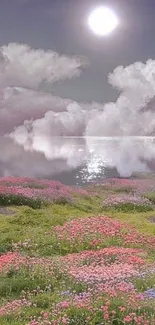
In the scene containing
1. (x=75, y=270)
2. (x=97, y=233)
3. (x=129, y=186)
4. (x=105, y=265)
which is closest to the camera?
(x=75, y=270)

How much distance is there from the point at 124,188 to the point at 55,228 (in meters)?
29.0

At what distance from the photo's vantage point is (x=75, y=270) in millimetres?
15109

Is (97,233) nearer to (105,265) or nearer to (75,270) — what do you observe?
(105,265)

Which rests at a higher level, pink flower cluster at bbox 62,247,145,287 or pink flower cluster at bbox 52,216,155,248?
pink flower cluster at bbox 52,216,155,248

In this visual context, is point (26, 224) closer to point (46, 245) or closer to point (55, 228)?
point (55, 228)

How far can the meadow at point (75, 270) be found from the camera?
11.0m

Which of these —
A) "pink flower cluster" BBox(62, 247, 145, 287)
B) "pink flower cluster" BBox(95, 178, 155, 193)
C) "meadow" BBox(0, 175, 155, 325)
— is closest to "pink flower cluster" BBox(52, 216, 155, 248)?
"meadow" BBox(0, 175, 155, 325)

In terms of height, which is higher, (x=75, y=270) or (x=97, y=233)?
(x=97, y=233)

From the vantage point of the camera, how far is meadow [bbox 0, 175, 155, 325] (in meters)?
11.0

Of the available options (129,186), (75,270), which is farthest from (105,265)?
(129,186)

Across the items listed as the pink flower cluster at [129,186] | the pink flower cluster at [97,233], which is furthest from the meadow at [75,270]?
the pink flower cluster at [129,186]

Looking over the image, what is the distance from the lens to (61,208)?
33.5 metres

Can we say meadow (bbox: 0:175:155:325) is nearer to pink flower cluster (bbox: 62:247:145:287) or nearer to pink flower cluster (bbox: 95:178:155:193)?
pink flower cluster (bbox: 62:247:145:287)

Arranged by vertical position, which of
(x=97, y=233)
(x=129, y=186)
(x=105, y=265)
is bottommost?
(x=105, y=265)
